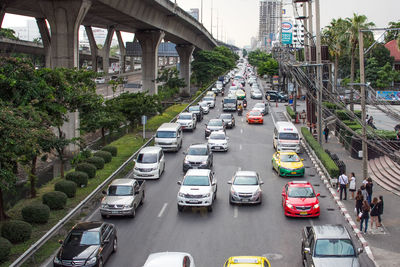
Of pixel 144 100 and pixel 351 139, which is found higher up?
pixel 144 100

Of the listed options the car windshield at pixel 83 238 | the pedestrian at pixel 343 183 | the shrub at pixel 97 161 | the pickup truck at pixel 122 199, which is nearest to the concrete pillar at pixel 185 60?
the shrub at pixel 97 161

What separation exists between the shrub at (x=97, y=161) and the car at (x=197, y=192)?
28.5ft

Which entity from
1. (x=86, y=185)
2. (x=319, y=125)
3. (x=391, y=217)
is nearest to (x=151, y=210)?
(x=86, y=185)

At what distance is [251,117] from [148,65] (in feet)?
57.4

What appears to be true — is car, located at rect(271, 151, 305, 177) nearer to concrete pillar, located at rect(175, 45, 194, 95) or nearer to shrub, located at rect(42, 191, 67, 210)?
shrub, located at rect(42, 191, 67, 210)

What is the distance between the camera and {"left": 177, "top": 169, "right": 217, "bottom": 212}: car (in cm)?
2378

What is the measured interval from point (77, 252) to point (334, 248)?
8300 millimetres

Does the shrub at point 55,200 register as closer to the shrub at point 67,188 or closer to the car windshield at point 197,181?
the shrub at point 67,188

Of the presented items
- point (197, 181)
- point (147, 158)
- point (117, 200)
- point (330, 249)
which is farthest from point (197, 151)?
point (330, 249)

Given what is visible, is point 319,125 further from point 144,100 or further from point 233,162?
point 144,100

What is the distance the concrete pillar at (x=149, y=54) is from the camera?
2480 inches

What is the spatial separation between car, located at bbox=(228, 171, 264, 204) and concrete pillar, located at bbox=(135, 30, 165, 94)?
39.8 meters

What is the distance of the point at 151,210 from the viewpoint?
24.7 m

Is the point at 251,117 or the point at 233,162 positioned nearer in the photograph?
the point at 233,162
